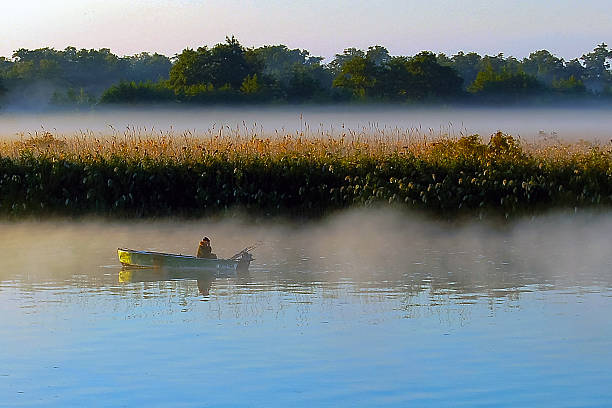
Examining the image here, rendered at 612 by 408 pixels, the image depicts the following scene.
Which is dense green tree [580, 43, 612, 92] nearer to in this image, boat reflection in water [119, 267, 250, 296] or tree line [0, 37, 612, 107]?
tree line [0, 37, 612, 107]

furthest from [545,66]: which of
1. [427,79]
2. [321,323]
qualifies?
[321,323]

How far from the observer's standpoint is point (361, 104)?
7594 cm

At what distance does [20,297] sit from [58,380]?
583 centimetres

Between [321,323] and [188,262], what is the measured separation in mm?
5956

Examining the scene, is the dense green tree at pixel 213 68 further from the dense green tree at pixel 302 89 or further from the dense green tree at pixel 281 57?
the dense green tree at pixel 281 57

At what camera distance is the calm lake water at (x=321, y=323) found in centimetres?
1219

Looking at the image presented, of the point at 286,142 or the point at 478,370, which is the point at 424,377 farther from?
the point at 286,142

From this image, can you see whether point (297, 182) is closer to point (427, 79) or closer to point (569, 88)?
point (427, 79)

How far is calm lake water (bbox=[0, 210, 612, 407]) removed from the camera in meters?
12.2

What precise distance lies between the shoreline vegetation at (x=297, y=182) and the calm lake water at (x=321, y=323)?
217 cm

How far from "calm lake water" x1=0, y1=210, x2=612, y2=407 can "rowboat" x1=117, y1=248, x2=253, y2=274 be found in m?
0.29

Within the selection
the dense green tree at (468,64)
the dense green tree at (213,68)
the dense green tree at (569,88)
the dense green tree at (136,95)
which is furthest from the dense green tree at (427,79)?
the dense green tree at (468,64)

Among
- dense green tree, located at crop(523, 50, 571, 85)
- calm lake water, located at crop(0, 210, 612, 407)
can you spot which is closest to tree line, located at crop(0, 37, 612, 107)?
dense green tree, located at crop(523, 50, 571, 85)

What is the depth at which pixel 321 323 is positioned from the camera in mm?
15688
